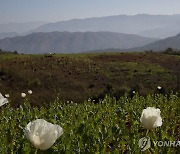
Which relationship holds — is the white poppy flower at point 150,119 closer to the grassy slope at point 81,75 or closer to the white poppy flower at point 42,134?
the white poppy flower at point 42,134

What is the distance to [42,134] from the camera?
9.62 feet

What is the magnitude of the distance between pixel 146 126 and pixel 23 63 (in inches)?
2247

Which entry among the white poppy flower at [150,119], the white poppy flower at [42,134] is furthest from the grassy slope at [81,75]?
the white poppy flower at [42,134]

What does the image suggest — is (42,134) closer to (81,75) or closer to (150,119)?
(150,119)

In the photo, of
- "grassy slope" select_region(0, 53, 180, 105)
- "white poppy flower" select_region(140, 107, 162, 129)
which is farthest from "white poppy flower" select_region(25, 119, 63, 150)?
"grassy slope" select_region(0, 53, 180, 105)

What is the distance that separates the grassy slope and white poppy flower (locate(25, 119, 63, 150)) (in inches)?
1511

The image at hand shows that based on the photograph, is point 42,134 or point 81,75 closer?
point 42,134

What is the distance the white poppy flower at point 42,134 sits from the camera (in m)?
2.91

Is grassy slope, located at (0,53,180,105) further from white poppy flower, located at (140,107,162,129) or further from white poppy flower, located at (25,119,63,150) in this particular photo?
white poppy flower, located at (25,119,63,150)

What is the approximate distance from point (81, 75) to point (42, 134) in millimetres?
53017

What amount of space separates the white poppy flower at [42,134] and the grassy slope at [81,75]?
38390 mm

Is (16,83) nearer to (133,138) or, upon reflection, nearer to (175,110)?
(175,110)

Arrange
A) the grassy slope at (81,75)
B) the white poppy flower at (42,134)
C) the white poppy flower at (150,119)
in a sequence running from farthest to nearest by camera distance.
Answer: the grassy slope at (81,75)
the white poppy flower at (150,119)
the white poppy flower at (42,134)

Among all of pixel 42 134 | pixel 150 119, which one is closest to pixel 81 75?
pixel 150 119
